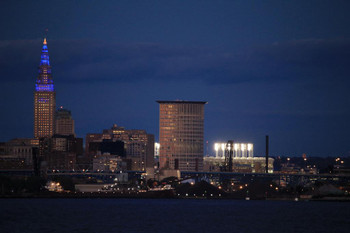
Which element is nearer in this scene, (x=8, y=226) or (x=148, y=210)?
(x=8, y=226)

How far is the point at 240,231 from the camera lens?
109 meters

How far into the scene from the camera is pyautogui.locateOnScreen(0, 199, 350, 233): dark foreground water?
112 meters

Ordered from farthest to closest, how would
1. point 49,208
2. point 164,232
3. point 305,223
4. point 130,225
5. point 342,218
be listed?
point 49,208 < point 342,218 < point 305,223 < point 130,225 < point 164,232

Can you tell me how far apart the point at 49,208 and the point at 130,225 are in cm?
3915

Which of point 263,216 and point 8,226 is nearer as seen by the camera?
point 8,226

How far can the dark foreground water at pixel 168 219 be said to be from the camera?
11150cm

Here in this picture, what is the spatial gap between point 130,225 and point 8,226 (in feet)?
49.9

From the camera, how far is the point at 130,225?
115188 mm

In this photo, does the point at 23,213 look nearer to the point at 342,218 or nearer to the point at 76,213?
the point at 76,213

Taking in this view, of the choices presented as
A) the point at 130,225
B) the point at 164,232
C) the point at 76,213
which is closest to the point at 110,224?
the point at 130,225

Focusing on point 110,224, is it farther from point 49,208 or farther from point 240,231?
point 49,208

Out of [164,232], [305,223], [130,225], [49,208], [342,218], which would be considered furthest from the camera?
[49,208]

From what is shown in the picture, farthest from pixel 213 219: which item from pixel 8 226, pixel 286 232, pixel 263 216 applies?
pixel 8 226

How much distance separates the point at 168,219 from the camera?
128 m
